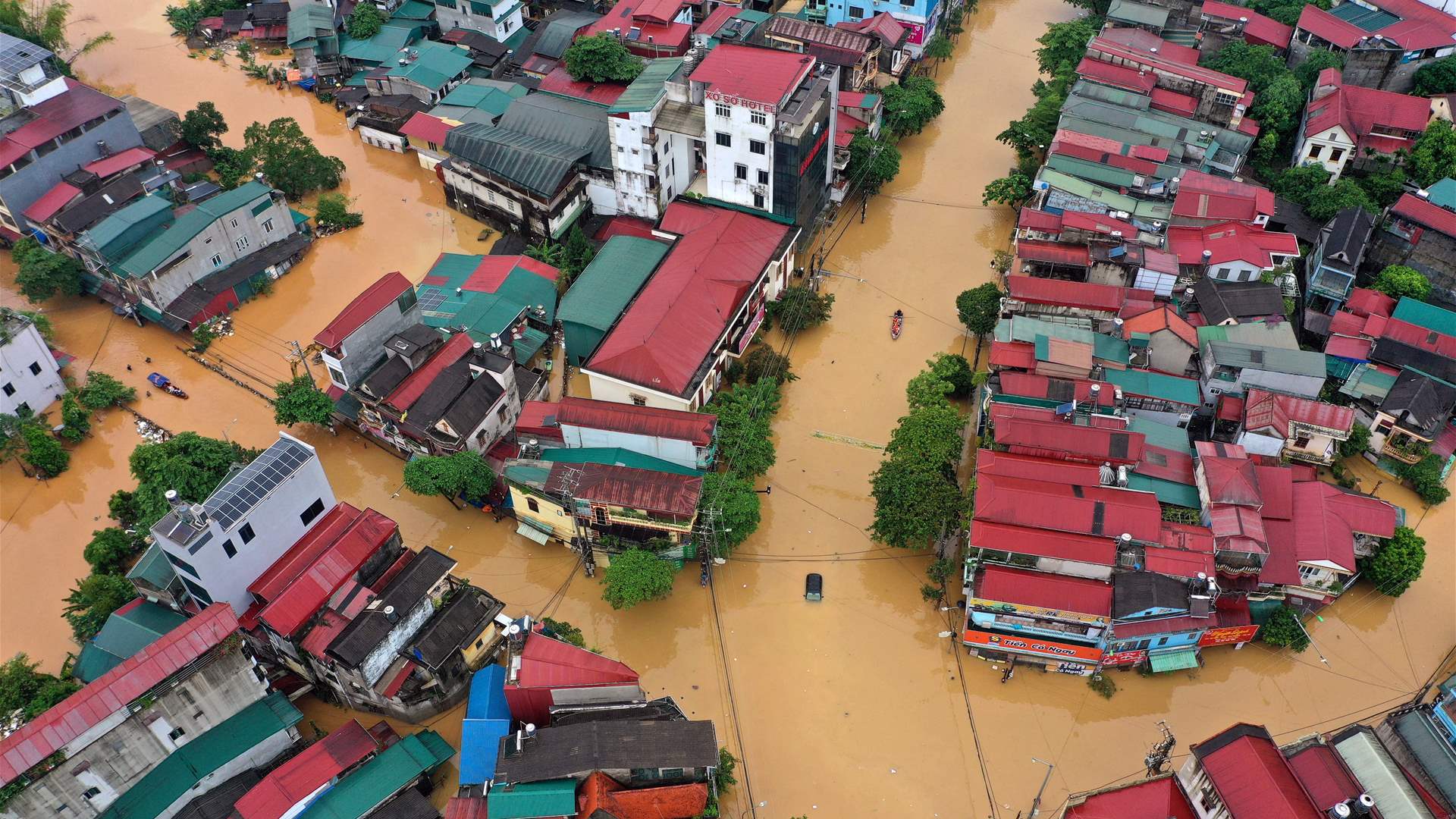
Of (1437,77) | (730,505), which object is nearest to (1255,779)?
(730,505)

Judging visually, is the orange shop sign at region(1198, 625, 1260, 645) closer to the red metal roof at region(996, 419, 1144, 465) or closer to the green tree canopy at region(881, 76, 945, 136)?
the red metal roof at region(996, 419, 1144, 465)

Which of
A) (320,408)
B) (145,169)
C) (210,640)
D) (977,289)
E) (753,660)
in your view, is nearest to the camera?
(210,640)

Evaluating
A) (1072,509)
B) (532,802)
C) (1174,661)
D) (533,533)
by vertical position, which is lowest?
(1174,661)

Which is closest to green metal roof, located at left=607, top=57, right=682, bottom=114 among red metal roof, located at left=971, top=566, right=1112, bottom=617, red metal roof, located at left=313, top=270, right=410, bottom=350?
red metal roof, located at left=313, top=270, right=410, bottom=350

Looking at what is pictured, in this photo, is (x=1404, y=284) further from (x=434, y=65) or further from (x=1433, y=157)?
(x=434, y=65)

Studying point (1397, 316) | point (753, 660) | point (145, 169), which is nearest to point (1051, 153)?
point (1397, 316)

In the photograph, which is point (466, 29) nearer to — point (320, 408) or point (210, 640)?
point (320, 408)

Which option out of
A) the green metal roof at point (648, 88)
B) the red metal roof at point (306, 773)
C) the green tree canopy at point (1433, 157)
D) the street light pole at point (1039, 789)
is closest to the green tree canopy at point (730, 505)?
the street light pole at point (1039, 789)
